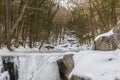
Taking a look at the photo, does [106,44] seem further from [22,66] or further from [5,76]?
[5,76]

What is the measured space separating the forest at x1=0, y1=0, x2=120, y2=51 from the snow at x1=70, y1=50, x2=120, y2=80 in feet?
35.9

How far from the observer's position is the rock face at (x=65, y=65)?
992cm

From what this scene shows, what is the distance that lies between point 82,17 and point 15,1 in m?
16.8

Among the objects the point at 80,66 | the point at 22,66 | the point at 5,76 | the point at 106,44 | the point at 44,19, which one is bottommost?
the point at 5,76

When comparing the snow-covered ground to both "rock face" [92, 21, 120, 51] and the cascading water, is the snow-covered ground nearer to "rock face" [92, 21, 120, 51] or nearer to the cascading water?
the cascading water

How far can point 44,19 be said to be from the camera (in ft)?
93.6

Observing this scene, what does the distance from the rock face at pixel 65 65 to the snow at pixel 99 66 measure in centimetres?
151

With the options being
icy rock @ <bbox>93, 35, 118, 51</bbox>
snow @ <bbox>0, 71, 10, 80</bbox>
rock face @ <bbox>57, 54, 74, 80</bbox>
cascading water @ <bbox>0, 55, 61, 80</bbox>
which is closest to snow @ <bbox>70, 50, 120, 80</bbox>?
icy rock @ <bbox>93, 35, 118, 51</bbox>

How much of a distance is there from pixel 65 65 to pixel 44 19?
18.3 metres

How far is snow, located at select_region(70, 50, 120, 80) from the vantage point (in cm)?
689

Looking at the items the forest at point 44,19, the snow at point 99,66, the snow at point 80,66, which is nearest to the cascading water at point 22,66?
the snow at point 80,66

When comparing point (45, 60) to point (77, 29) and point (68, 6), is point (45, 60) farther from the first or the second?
point (77, 29)

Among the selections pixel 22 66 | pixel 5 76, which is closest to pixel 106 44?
pixel 22 66

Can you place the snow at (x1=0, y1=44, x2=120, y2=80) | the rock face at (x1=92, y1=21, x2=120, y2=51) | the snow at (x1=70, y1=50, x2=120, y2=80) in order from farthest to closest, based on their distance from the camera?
the rock face at (x1=92, y1=21, x2=120, y2=51), the snow at (x1=0, y1=44, x2=120, y2=80), the snow at (x1=70, y1=50, x2=120, y2=80)
